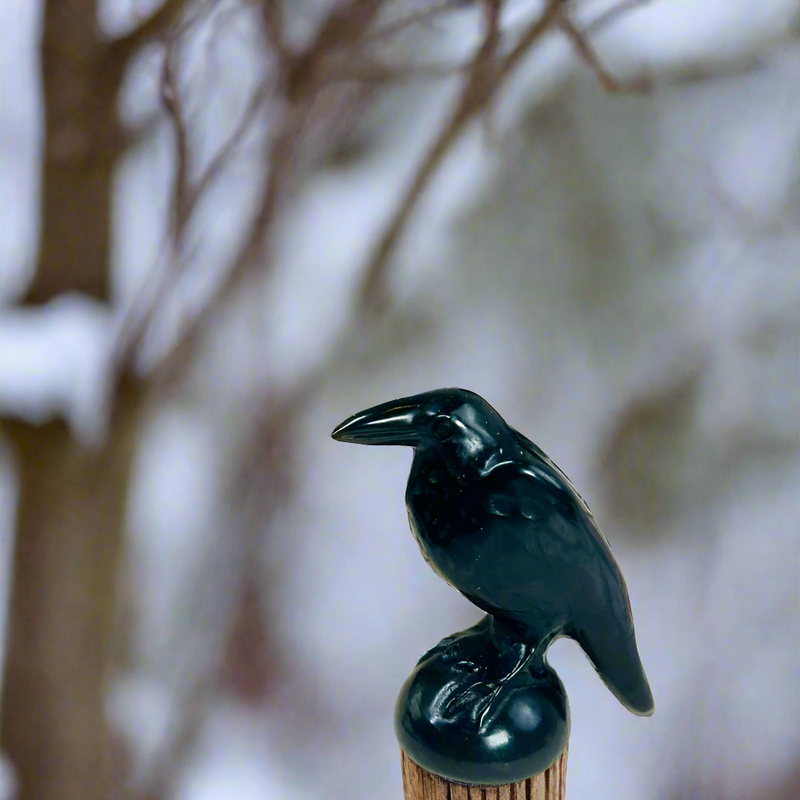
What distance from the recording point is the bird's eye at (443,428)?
2.07 ft

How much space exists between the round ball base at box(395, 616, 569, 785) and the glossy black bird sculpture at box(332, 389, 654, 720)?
1 centimetres

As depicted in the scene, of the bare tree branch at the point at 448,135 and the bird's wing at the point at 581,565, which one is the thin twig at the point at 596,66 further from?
the bird's wing at the point at 581,565

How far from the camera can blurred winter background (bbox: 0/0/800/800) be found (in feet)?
3.60

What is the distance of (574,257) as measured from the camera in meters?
1.23

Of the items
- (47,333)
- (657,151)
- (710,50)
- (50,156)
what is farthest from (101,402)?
(710,50)

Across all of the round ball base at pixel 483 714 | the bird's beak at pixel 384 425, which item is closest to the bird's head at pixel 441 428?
the bird's beak at pixel 384 425

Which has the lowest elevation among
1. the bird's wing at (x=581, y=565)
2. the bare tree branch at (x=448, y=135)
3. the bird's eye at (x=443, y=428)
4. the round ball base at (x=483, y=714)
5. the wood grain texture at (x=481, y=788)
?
the wood grain texture at (x=481, y=788)

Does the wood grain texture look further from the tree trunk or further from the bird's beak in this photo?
the tree trunk

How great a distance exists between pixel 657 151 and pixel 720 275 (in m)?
0.18

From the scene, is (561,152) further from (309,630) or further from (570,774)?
(570,774)

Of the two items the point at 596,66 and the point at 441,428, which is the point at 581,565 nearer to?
the point at 441,428

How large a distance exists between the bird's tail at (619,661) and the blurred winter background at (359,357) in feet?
1.96

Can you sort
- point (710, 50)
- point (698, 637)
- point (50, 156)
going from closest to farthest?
1. point (50, 156)
2. point (710, 50)
3. point (698, 637)

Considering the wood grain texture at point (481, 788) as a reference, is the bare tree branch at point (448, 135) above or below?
above
